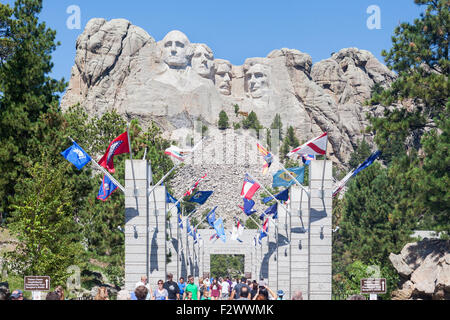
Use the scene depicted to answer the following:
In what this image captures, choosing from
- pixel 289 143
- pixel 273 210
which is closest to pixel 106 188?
pixel 273 210

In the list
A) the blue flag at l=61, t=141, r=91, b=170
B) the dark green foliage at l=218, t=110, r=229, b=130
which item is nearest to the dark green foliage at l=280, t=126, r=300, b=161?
the dark green foliage at l=218, t=110, r=229, b=130

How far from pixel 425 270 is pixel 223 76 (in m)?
95.5

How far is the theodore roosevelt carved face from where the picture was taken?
390ft

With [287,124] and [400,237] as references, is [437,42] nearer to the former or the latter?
[400,237]

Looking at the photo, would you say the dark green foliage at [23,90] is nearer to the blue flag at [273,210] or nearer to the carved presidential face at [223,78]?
the blue flag at [273,210]

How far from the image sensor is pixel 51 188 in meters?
23.7

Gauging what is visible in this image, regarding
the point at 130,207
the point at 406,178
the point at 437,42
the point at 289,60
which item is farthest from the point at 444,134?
the point at 289,60

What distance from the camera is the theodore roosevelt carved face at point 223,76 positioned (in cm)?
11894

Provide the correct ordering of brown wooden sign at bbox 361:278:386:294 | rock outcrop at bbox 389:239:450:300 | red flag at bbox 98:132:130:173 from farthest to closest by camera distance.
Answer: rock outcrop at bbox 389:239:450:300
red flag at bbox 98:132:130:173
brown wooden sign at bbox 361:278:386:294

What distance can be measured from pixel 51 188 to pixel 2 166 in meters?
6.96

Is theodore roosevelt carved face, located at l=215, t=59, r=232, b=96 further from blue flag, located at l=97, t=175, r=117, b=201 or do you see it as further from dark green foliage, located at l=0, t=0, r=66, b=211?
blue flag, located at l=97, t=175, r=117, b=201

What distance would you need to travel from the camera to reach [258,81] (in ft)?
389

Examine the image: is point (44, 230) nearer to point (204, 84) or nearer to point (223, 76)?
point (204, 84)

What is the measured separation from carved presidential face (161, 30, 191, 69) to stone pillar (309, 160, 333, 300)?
295ft
